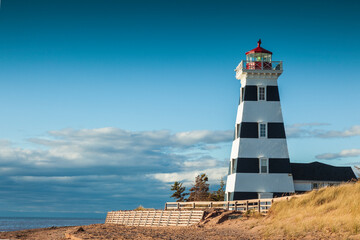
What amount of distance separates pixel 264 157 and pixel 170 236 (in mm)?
13864

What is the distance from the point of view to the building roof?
34.7 m

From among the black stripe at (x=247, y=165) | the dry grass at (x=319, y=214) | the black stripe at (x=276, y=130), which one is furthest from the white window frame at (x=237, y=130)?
the dry grass at (x=319, y=214)

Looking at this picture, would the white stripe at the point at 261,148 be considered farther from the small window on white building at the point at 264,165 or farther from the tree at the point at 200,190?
the tree at the point at 200,190

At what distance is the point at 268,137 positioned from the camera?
1283 inches

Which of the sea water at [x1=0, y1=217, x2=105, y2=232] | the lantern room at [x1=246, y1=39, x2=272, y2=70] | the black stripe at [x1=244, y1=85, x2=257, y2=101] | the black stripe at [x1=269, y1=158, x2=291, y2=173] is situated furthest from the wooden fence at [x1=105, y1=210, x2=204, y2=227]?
the sea water at [x1=0, y1=217, x2=105, y2=232]

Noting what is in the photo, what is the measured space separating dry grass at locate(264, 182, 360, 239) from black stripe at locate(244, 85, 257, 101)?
11726 mm

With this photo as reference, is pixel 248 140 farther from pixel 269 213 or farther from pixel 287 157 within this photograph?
pixel 269 213

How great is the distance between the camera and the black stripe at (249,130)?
3256 cm

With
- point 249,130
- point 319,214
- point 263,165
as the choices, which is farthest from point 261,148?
point 319,214

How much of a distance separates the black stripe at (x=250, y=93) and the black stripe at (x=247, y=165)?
15.0 feet

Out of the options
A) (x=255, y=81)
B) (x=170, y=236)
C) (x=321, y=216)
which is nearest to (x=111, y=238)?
(x=170, y=236)

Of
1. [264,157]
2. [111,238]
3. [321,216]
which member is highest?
[264,157]

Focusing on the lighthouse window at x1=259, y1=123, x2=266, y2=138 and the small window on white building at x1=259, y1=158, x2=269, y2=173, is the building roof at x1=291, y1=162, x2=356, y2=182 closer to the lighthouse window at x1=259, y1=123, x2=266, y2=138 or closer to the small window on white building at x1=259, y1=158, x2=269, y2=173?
the small window on white building at x1=259, y1=158, x2=269, y2=173

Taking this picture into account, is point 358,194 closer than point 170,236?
Yes
